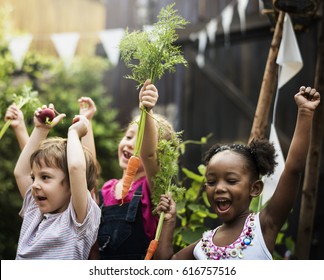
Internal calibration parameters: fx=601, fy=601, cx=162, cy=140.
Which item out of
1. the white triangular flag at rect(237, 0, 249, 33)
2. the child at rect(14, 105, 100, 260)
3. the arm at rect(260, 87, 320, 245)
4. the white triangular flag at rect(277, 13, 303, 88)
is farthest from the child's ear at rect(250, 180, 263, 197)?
the white triangular flag at rect(237, 0, 249, 33)

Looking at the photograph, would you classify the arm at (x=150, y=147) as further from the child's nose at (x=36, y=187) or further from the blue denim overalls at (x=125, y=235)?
the child's nose at (x=36, y=187)

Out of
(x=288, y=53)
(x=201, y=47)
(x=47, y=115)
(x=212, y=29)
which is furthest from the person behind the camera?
(x=201, y=47)

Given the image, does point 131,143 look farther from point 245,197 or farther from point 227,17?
point 227,17

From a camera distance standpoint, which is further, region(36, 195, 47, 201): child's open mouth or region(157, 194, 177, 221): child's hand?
region(36, 195, 47, 201): child's open mouth

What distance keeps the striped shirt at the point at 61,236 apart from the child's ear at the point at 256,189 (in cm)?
68

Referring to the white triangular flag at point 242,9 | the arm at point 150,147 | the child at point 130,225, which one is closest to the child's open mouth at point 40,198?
the child at point 130,225

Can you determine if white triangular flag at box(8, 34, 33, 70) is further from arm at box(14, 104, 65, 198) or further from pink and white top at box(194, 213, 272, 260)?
pink and white top at box(194, 213, 272, 260)

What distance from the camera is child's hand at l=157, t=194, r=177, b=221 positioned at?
249 cm

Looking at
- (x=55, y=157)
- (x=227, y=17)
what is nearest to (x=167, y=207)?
(x=55, y=157)

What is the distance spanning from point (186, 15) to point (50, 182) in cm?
485

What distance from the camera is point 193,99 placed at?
6.96 m

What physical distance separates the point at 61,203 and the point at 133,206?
38 centimetres

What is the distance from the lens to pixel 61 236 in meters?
2.52
